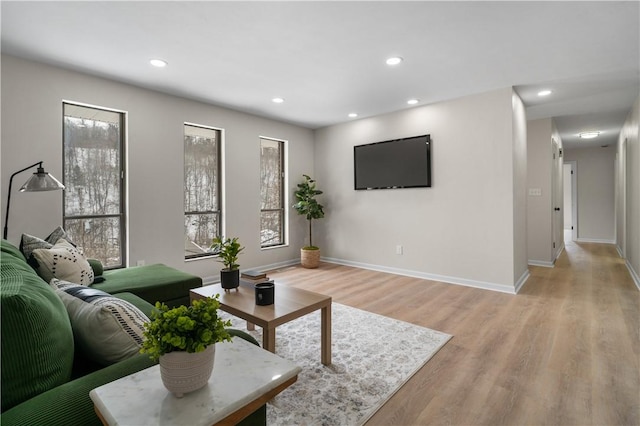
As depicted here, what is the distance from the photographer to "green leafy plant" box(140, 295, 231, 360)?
2.85ft

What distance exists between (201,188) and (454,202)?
3596 millimetres

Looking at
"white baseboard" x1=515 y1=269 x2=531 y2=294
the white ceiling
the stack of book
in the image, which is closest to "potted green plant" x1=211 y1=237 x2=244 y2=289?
the stack of book

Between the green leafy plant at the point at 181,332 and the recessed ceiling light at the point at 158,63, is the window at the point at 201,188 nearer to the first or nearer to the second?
the recessed ceiling light at the point at 158,63

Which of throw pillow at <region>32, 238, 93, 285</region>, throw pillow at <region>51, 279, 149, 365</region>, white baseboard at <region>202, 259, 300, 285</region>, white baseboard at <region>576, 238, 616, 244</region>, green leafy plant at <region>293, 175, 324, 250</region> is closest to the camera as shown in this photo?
throw pillow at <region>51, 279, 149, 365</region>

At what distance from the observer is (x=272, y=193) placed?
568 cm

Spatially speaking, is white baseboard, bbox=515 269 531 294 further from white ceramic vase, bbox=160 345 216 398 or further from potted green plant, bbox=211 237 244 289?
white ceramic vase, bbox=160 345 216 398

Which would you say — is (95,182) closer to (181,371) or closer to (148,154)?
(148,154)

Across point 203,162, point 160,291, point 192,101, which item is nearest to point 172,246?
point 203,162

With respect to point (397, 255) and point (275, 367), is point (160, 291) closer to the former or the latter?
point (275, 367)

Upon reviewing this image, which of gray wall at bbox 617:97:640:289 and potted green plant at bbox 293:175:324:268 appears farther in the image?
potted green plant at bbox 293:175:324:268

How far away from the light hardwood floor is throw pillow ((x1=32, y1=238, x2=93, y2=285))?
2.22m

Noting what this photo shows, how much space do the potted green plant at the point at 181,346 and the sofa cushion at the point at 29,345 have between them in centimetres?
35

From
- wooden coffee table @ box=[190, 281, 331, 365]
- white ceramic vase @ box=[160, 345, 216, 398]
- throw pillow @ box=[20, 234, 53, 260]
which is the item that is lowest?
wooden coffee table @ box=[190, 281, 331, 365]

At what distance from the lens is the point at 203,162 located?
4637 mm
